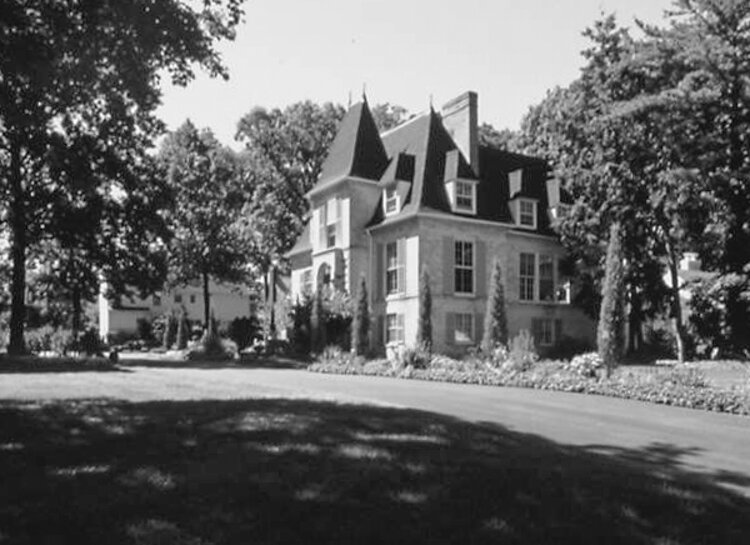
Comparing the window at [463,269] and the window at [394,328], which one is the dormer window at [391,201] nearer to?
the window at [463,269]

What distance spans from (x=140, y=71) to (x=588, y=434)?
462 inches

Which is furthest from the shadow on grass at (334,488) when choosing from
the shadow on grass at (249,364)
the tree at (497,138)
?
the tree at (497,138)

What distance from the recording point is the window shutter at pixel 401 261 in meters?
34.0

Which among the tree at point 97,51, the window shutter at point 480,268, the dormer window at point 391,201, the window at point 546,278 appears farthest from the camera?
the window at point 546,278

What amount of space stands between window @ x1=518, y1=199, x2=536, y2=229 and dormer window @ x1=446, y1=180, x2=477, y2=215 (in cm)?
360

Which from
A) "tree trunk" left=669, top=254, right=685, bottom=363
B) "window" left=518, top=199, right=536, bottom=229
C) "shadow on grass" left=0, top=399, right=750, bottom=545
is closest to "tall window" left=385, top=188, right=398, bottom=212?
"window" left=518, top=199, right=536, bottom=229

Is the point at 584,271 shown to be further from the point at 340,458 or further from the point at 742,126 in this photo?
the point at 340,458

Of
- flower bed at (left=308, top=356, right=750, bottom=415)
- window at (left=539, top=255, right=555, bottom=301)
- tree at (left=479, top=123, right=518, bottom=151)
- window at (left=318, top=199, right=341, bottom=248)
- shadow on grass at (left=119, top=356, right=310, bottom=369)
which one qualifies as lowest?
shadow on grass at (left=119, top=356, right=310, bottom=369)

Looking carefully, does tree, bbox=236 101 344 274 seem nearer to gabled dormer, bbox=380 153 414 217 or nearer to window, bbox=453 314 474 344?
gabled dormer, bbox=380 153 414 217

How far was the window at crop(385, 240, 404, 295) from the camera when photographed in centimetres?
3425

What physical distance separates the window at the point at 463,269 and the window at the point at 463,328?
1.25 metres

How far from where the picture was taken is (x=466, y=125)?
36562 millimetres


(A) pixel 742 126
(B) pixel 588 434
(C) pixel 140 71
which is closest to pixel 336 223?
(A) pixel 742 126

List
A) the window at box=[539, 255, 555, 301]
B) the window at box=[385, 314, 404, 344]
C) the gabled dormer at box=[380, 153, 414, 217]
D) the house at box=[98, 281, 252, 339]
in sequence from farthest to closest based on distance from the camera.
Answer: the house at box=[98, 281, 252, 339] → the window at box=[539, 255, 555, 301] → the gabled dormer at box=[380, 153, 414, 217] → the window at box=[385, 314, 404, 344]
